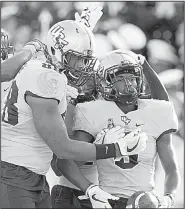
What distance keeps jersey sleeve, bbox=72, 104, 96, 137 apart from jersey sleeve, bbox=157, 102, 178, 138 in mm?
378

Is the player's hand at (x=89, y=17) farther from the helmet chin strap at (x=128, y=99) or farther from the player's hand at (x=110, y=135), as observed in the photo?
the player's hand at (x=110, y=135)

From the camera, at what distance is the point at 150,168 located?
340 centimetres

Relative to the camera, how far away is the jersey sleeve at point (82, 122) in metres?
3.39

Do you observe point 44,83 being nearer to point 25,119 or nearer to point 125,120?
point 25,119

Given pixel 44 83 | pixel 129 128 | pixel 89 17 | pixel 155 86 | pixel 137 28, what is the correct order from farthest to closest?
pixel 137 28, pixel 89 17, pixel 155 86, pixel 129 128, pixel 44 83

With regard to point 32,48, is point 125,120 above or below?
below

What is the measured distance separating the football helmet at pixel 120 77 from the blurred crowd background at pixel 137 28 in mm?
3081

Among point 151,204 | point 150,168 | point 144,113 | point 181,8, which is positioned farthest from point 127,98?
point 181,8

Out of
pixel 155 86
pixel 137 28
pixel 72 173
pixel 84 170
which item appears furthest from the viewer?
pixel 137 28

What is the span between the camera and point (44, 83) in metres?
3.00

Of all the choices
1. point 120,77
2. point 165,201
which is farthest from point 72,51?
point 165,201

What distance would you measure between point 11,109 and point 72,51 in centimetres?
55

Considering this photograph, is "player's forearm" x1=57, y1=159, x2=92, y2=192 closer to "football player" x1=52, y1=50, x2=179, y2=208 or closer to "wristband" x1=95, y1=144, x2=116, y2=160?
"football player" x1=52, y1=50, x2=179, y2=208

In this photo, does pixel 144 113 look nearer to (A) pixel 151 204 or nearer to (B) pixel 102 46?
(A) pixel 151 204
